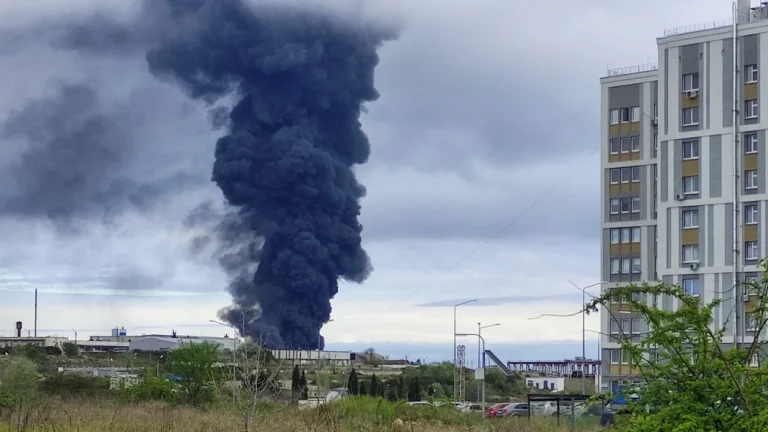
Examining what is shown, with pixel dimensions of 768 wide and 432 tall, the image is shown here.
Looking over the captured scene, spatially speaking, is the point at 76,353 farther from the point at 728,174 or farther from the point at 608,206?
the point at 728,174

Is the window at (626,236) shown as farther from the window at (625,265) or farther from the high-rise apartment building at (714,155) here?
the high-rise apartment building at (714,155)

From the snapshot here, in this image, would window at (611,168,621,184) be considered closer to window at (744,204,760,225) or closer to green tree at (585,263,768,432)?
window at (744,204,760,225)

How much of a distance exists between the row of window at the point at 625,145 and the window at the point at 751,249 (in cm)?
1463

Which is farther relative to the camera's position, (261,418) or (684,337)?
(261,418)

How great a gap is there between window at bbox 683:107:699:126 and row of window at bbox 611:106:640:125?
10.4m

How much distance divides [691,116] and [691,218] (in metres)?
5.86

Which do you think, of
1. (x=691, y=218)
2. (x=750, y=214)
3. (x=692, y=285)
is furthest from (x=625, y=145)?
(x=692, y=285)

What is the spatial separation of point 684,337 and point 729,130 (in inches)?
1950

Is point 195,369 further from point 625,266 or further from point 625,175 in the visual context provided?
point 625,175

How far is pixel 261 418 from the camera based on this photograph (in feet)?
78.6

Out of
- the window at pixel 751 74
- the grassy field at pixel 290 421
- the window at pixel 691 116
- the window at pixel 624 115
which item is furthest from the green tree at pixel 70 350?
the grassy field at pixel 290 421

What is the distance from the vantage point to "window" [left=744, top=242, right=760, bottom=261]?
56.5m

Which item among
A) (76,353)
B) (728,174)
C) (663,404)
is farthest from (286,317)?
(663,404)

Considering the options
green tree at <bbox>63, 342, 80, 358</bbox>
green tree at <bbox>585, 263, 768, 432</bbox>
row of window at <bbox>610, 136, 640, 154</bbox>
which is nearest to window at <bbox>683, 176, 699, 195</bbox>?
row of window at <bbox>610, 136, 640, 154</bbox>
